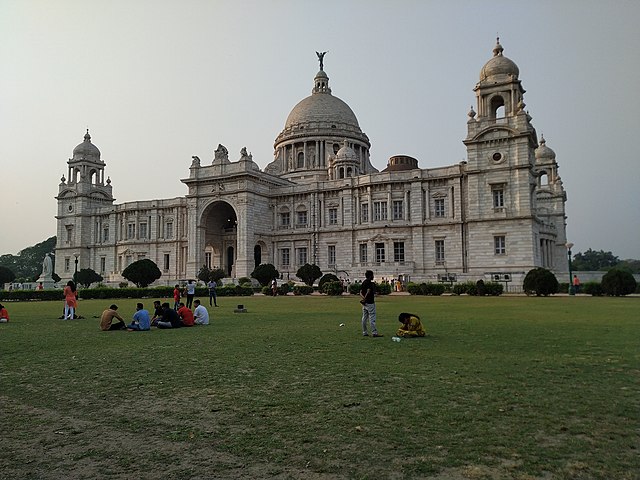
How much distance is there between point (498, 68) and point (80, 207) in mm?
55728

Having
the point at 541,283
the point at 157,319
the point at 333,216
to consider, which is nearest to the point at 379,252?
the point at 333,216

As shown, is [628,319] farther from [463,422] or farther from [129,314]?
[129,314]

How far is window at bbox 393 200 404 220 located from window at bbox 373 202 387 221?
→ 3.09 feet

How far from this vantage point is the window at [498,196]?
46.8 metres

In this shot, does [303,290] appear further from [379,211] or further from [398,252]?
[379,211]

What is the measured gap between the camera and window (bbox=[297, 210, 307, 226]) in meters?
58.7

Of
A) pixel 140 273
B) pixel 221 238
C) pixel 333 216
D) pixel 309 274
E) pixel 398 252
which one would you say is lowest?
pixel 309 274

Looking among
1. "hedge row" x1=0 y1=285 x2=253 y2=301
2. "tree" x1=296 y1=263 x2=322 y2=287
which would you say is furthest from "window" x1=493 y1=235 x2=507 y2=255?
"hedge row" x1=0 y1=285 x2=253 y2=301

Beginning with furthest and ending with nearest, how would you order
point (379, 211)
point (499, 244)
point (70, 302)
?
point (379, 211) → point (499, 244) → point (70, 302)

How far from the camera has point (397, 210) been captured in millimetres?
53531

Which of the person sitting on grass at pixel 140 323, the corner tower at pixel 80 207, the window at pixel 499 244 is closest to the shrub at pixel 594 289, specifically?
the window at pixel 499 244

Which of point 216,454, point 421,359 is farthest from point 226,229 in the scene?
point 216,454

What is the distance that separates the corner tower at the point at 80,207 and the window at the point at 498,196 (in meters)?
50.7

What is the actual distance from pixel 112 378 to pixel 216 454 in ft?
13.8
